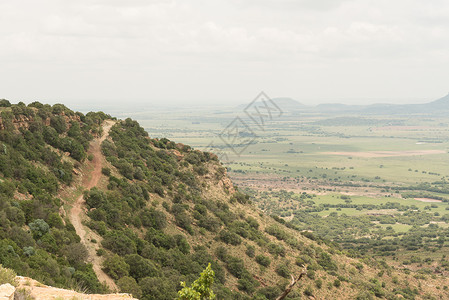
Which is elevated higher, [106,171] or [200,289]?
[106,171]

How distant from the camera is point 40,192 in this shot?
25562 mm

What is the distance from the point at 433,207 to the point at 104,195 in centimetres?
12685

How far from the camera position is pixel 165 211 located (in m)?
34.9

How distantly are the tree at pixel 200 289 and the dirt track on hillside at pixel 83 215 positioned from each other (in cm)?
968

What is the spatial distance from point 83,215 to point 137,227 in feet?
15.6

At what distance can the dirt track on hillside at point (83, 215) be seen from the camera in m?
21.5

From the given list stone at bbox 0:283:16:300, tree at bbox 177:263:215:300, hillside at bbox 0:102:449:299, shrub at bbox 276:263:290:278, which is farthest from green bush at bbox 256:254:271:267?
stone at bbox 0:283:16:300

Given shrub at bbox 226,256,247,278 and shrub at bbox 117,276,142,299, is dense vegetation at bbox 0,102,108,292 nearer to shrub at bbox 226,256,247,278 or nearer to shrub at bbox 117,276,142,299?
shrub at bbox 117,276,142,299

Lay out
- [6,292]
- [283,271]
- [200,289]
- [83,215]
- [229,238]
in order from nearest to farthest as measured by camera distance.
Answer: [6,292], [200,289], [83,215], [283,271], [229,238]

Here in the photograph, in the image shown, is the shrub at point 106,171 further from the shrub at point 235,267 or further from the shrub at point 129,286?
the shrub at point 129,286

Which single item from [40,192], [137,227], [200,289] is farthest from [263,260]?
[200,289]

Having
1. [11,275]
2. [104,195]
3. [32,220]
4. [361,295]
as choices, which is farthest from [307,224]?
[11,275]

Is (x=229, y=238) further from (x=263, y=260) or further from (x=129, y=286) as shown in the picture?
(x=129, y=286)

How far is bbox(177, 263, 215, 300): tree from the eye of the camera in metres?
12.1
